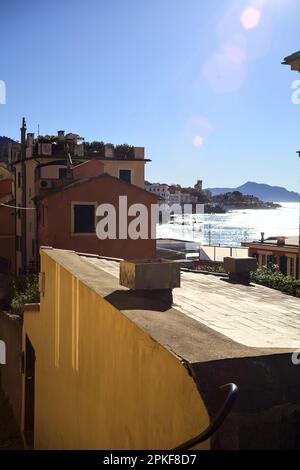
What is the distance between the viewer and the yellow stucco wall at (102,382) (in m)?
3.67

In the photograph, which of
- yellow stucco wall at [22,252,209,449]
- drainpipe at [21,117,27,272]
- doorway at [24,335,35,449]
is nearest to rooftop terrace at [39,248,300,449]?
yellow stucco wall at [22,252,209,449]

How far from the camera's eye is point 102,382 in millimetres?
5574

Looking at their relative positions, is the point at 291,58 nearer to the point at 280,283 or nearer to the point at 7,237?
the point at 280,283

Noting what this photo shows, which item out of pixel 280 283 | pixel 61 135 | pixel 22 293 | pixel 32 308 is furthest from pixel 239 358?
pixel 61 135

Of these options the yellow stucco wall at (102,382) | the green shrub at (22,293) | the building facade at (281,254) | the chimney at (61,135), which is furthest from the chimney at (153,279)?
the chimney at (61,135)

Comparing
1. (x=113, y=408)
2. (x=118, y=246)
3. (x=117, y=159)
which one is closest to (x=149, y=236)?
(x=118, y=246)

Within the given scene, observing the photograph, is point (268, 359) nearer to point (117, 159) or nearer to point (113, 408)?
point (113, 408)

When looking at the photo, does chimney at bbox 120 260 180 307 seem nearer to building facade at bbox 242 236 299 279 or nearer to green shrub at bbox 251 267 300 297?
green shrub at bbox 251 267 300 297

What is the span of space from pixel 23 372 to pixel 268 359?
10.3 m

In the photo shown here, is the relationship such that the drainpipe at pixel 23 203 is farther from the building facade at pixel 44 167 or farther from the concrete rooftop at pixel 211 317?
the concrete rooftop at pixel 211 317

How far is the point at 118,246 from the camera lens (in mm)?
27906

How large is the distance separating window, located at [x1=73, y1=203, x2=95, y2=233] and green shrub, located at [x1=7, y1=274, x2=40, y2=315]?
163 inches

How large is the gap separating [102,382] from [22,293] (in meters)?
16.4
